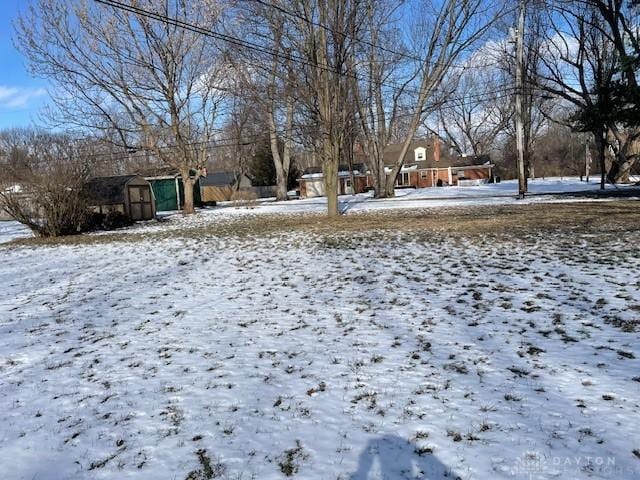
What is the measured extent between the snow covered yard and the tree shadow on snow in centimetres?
1

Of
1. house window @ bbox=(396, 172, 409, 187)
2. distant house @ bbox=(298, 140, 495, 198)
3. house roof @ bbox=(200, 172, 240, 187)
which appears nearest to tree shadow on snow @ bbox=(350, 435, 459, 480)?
distant house @ bbox=(298, 140, 495, 198)

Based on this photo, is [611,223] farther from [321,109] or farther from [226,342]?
[226,342]

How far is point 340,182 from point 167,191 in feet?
76.4

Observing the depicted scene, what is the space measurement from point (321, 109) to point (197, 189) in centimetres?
2326

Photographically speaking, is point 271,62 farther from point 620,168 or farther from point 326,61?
point 620,168

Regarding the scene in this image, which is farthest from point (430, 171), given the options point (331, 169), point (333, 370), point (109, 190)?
point (333, 370)

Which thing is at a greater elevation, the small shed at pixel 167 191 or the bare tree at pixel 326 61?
the bare tree at pixel 326 61

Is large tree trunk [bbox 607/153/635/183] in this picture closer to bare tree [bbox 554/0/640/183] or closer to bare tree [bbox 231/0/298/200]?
bare tree [bbox 554/0/640/183]

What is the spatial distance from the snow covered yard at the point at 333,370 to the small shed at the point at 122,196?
13.3 m

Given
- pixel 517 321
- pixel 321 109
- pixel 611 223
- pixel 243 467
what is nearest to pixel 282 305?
pixel 517 321

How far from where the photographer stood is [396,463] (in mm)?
2686

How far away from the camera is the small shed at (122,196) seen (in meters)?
21.0

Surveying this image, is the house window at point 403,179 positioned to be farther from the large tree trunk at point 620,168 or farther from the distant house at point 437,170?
the large tree trunk at point 620,168

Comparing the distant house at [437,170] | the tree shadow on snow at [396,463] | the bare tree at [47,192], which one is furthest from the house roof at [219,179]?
the tree shadow on snow at [396,463]
